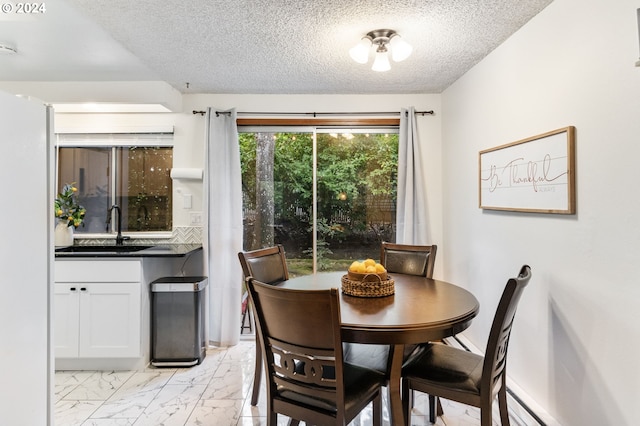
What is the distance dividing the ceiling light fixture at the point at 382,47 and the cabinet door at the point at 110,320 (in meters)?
2.38

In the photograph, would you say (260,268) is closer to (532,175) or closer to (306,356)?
(306,356)

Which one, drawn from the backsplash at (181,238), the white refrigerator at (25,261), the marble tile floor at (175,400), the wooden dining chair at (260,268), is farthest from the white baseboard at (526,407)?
the backsplash at (181,238)

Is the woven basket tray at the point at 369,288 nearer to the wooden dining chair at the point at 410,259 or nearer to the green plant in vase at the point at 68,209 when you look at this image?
the wooden dining chair at the point at 410,259

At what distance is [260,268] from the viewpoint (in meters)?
2.40

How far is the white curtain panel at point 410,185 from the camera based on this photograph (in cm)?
335

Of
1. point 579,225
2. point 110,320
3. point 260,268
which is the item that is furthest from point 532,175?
point 110,320

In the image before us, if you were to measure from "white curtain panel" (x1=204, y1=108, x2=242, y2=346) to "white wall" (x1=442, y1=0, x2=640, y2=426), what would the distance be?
2216mm

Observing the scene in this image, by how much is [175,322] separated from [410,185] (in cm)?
245

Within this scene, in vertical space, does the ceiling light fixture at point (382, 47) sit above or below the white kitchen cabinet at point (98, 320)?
above

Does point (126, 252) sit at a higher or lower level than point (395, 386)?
higher

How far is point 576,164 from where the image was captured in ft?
5.68

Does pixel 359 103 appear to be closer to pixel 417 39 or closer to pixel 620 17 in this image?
pixel 417 39

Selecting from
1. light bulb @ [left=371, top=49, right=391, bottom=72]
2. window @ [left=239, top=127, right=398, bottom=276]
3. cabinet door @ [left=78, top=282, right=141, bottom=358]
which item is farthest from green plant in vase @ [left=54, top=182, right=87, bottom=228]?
light bulb @ [left=371, top=49, right=391, bottom=72]

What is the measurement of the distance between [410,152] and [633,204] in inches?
80.9
